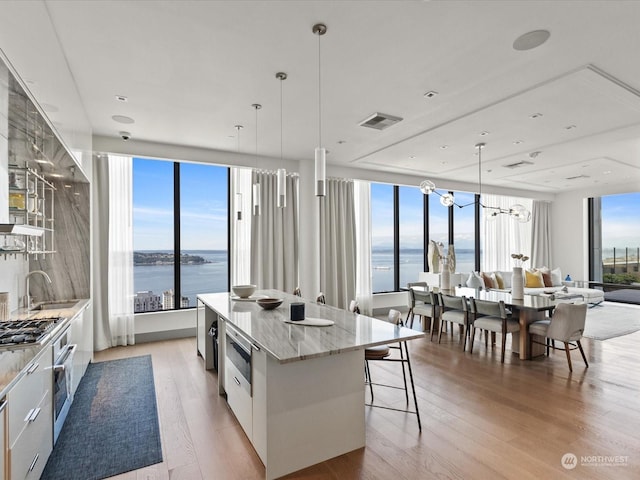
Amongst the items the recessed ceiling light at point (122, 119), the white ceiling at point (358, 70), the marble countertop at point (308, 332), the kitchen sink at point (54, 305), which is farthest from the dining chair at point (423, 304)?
the recessed ceiling light at point (122, 119)

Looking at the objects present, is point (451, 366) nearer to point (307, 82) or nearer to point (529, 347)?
point (529, 347)

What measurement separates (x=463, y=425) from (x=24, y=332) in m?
3.11

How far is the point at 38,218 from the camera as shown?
132 inches

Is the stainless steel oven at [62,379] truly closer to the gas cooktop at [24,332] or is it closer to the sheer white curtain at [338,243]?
the gas cooktop at [24,332]

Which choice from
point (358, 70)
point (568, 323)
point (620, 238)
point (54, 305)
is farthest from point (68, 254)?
point (620, 238)

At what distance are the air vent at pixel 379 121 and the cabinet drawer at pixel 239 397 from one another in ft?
10.2

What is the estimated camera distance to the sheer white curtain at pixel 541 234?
10086 millimetres

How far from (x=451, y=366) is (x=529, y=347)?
1089 mm

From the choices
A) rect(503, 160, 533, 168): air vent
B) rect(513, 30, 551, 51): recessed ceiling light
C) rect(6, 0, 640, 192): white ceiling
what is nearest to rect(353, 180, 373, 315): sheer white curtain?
rect(6, 0, 640, 192): white ceiling

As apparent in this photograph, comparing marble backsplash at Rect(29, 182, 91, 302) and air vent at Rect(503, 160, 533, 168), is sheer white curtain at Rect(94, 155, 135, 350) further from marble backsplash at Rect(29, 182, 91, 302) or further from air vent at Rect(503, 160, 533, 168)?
air vent at Rect(503, 160, 533, 168)

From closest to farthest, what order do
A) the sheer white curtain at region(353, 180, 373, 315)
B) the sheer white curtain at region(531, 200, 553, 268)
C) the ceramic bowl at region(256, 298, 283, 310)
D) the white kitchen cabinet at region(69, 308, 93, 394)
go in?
the white kitchen cabinet at region(69, 308, 93, 394) < the ceramic bowl at region(256, 298, 283, 310) < the sheer white curtain at region(353, 180, 373, 315) < the sheer white curtain at region(531, 200, 553, 268)

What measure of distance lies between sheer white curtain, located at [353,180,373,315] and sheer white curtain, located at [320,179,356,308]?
21 centimetres

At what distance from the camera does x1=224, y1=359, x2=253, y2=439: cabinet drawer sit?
8.02 ft

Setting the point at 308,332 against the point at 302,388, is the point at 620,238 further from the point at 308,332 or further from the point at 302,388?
the point at 302,388
